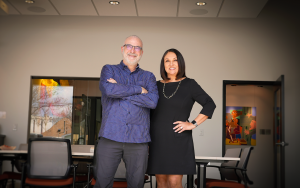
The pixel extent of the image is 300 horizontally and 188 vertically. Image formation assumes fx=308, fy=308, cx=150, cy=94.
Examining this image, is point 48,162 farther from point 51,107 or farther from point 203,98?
point 51,107

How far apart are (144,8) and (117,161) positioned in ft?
11.7

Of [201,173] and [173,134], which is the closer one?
[173,134]

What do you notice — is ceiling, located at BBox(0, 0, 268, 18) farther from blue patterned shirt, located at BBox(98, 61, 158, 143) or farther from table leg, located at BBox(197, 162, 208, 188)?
blue patterned shirt, located at BBox(98, 61, 158, 143)

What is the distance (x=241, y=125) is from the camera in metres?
8.05

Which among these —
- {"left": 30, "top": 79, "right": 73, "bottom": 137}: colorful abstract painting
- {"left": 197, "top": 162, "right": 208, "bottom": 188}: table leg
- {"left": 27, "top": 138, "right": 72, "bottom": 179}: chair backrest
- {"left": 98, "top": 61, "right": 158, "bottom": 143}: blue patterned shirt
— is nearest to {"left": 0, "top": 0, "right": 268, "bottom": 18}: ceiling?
{"left": 30, "top": 79, "right": 73, "bottom": 137}: colorful abstract painting

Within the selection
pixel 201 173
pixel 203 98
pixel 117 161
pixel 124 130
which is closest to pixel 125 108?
pixel 124 130

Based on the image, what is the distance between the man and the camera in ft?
6.88

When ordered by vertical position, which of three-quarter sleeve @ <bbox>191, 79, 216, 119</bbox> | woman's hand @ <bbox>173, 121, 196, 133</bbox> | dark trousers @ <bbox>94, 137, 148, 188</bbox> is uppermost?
three-quarter sleeve @ <bbox>191, 79, 216, 119</bbox>

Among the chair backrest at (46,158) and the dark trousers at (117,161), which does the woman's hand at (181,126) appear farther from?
the chair backrest at (46,158)

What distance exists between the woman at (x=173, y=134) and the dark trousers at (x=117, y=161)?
0.22 m

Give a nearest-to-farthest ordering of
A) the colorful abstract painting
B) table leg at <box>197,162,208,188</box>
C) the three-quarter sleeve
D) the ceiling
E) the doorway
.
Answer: the three-quarter sleeve
table leg at <box>197,162,208,188</box>
the ceiling
the colorful abstract painting
the doorway

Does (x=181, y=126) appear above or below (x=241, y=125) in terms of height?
above

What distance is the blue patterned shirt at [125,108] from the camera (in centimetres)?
210

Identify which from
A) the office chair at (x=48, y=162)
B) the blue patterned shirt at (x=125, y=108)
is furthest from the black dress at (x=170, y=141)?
the office chair at (x=48, y=162)
